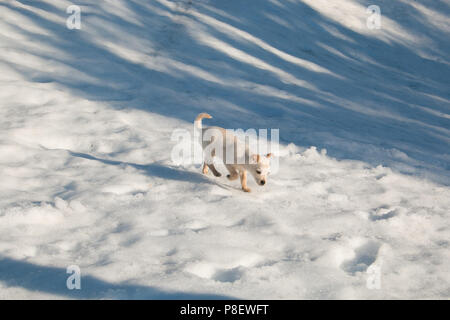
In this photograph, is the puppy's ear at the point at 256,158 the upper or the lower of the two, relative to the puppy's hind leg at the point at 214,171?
lower

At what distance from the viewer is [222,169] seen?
617 centimetres

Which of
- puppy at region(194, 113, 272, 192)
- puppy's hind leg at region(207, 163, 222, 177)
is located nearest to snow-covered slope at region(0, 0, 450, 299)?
puppy's hind leg at region(207, 163, 222, 177)

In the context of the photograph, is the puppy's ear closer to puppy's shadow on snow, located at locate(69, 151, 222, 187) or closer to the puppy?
the puppy

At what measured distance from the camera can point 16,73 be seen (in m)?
8.52

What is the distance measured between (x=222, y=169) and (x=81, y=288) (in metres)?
3.04

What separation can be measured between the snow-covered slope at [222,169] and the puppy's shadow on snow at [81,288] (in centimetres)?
1

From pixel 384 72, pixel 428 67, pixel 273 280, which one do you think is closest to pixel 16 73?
pixel 273 280

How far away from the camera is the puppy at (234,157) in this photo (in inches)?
201

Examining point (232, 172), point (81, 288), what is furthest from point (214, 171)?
point (81, 288)

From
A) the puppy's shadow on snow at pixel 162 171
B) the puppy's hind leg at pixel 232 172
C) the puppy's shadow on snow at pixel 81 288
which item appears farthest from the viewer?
the puppy's shadow on snow at pixel 162 171

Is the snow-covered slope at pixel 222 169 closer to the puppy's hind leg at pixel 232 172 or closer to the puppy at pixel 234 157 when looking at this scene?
the puppy's hind leg at pixel 232 172

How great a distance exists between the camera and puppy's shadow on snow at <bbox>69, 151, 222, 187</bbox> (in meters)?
5.62

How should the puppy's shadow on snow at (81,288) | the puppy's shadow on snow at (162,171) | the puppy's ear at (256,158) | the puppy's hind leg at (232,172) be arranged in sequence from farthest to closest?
the puppy's shadow on snow at (162,171) < the puppy's hind leg at (232,172) < the puppy's ear at (256,158) < the puppy's shadow on snow at (81,288)

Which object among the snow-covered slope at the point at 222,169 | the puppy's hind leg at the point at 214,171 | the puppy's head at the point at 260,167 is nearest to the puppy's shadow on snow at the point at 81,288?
the snow-covered slope at the point at 222,169
